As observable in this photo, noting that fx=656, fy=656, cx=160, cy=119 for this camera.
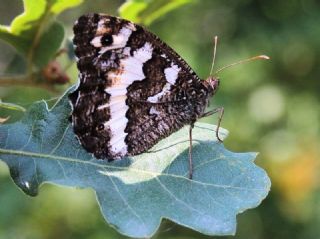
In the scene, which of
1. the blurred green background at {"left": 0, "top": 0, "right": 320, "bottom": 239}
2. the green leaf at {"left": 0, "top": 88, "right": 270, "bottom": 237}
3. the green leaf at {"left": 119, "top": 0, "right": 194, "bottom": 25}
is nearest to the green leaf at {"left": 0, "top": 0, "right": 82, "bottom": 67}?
the green leaf at {"left": 119, "top": 0, "right": 194, "bottom": 25}

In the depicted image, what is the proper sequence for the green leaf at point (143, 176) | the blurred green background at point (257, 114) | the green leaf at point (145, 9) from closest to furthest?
the green leaf at point (143, 176)
the green leaf at point (145, 9)
the blurred green background at point (257, 114)

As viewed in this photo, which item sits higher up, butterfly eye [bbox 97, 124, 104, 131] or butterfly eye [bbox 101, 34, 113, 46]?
butterfly eye [bbox 101, 34, 113, 46]

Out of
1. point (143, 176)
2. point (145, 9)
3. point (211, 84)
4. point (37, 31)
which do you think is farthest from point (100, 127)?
point (145, 9)

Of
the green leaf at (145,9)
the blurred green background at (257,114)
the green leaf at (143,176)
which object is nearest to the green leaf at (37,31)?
the green leaf at (145,9)

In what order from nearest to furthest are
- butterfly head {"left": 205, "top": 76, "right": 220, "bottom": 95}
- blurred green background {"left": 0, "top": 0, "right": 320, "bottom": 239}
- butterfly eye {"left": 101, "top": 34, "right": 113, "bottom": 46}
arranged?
butterfly eye {"left": 101, "top": 34, "right": 113, "bottom": 46}
butterfly head {"left": 205, "top": 76, "right": 220, "bottom": 95}
blurred green background {"left": 0, "top": 0, "right": 320, "bottom": 239}

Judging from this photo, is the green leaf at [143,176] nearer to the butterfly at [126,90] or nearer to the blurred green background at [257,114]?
the butterfly at [126,90]

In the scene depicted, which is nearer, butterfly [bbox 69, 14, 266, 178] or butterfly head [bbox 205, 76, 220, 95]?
butterfly [bbox 69, 14, 266, 178]

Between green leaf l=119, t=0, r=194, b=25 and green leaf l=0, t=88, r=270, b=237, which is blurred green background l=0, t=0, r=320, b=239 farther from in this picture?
green leaf l=0, t=88, r=270, b=237

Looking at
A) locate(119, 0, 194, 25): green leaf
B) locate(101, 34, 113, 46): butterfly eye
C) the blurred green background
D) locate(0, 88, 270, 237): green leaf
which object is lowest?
the blurred green background

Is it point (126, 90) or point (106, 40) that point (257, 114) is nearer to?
point (126, 90)
